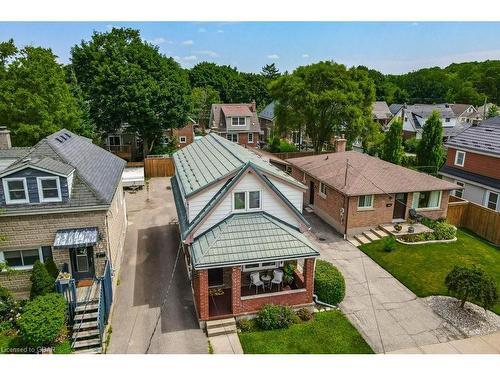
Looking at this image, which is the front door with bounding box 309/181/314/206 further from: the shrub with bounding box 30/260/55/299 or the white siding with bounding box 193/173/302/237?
the shrub with bounding box 30/260/55/299

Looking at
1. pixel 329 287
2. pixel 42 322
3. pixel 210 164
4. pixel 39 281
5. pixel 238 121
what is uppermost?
pixel 238 121

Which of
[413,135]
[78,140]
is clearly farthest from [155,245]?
[413,135]

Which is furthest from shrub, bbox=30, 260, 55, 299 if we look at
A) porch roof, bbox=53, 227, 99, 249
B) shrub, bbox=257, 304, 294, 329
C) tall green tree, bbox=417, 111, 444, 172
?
tall green tree, bbox=417, 111, 444, 172

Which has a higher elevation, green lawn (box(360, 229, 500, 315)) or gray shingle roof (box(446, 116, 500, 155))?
gray shingle roof (box(446, 116, 500, 155))

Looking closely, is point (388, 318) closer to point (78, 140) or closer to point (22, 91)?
→ point (78, 140)

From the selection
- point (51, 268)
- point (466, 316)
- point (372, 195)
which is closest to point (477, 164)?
point (372, 195)

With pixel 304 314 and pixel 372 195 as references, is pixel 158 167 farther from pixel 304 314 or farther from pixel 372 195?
pixel 304 314

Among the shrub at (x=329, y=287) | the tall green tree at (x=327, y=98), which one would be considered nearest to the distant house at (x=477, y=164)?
the tall green tree at (x=327, y=98)

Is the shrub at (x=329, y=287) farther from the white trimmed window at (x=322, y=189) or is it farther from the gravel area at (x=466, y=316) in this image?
the white trimmed window at (x=322, y=189)
